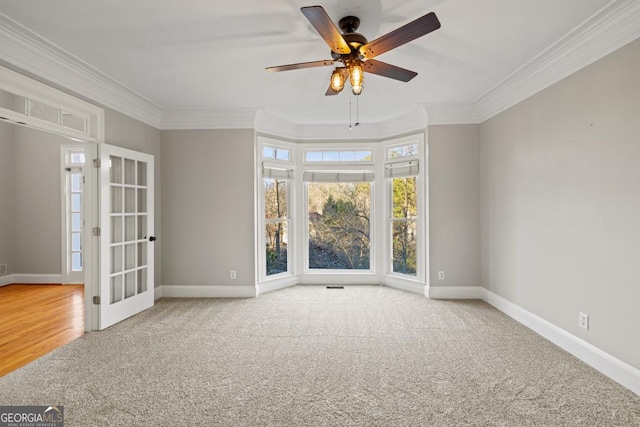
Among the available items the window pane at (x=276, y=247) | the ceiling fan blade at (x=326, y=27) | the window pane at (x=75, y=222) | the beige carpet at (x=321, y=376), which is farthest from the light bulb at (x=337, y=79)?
the window pane at (x=75, y=222)

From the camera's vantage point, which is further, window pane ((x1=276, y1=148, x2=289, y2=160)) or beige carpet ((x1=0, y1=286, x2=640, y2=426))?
window pane ((x1=276, y1=148, x2=289, y2=160))

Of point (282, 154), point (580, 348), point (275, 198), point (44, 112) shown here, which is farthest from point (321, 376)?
point (282, 154)

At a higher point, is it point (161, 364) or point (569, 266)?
point (569, 266)

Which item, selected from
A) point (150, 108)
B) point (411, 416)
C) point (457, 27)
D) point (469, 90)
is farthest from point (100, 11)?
point (469, 90)

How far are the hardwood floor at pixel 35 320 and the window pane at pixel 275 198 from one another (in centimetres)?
273

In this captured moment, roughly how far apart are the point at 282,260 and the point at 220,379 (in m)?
2.94

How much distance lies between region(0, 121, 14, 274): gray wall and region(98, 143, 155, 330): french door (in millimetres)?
3257

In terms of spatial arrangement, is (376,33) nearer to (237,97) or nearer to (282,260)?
(237,97)

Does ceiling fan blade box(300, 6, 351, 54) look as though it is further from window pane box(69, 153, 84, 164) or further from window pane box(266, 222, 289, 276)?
window pane box(69, 153, 84, 164)

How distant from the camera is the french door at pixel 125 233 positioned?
3.57 metres

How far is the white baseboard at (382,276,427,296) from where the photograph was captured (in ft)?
16.0

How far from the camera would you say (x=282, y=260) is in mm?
5383

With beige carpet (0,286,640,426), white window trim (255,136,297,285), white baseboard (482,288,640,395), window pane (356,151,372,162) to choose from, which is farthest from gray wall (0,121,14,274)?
white baseboard (482,288,640,395)

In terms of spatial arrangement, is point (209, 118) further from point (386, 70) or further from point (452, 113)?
point (452, 113)
